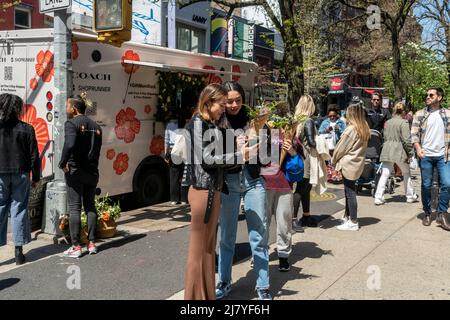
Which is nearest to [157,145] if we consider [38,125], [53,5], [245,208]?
[38,125]

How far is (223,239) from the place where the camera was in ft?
14.7

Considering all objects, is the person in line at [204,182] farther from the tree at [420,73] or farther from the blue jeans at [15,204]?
the tree at [420,73]

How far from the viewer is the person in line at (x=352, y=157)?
7.07 m

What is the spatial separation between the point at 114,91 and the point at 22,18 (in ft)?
29.6

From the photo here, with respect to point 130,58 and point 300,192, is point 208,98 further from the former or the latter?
point 130,58

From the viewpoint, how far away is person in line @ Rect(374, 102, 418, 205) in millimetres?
9023

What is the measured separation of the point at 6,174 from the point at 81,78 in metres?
2.13

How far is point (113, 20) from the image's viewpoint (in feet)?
19.7

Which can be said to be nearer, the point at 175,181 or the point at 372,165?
the point at 175,181

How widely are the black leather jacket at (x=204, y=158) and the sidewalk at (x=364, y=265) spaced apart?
1.30 metres

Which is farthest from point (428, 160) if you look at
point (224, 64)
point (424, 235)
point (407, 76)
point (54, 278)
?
point (407, 76)

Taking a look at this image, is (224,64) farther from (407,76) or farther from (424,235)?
(407,76)

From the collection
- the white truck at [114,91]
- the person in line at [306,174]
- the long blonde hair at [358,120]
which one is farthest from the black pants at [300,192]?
the white truck at [114,91]

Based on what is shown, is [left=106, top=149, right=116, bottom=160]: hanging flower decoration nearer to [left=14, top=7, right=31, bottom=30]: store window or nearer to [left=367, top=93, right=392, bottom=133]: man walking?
[left=367, top=93, right=392, bottom=133]: man walking
